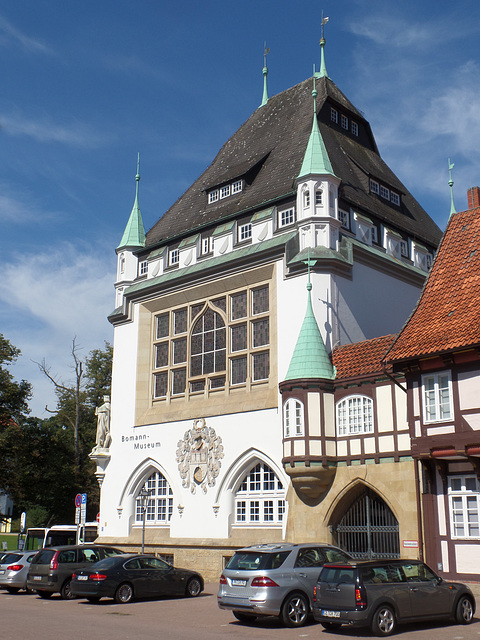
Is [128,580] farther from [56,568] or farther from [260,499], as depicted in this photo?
[260,499]

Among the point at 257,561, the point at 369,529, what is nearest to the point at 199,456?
the point at 369,529

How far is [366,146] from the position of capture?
3622cm

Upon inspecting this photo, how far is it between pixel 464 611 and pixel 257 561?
4004mm

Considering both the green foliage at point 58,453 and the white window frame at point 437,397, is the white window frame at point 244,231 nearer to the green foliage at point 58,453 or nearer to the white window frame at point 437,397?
the white window frame at point 437,397

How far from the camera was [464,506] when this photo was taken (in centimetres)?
1959

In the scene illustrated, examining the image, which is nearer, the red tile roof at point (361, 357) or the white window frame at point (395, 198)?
the red tile roof at point (361, 357)

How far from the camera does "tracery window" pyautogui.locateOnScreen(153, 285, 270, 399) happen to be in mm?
27703

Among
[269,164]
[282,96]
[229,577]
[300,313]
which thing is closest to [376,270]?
[300,313]

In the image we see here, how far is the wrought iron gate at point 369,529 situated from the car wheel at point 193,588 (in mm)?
4945

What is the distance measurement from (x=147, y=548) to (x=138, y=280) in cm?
1151

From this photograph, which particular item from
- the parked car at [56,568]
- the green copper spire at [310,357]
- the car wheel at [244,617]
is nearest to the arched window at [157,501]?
the parked car at [56,568]

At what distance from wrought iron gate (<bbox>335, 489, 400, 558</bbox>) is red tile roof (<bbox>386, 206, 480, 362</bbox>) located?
5.05 meters

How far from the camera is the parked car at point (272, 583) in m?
14.3

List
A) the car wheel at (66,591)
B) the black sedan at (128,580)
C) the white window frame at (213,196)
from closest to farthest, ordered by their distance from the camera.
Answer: the black sedan at (128,580) → the car wheel at (66,591) → the white window frame at (213,196)
